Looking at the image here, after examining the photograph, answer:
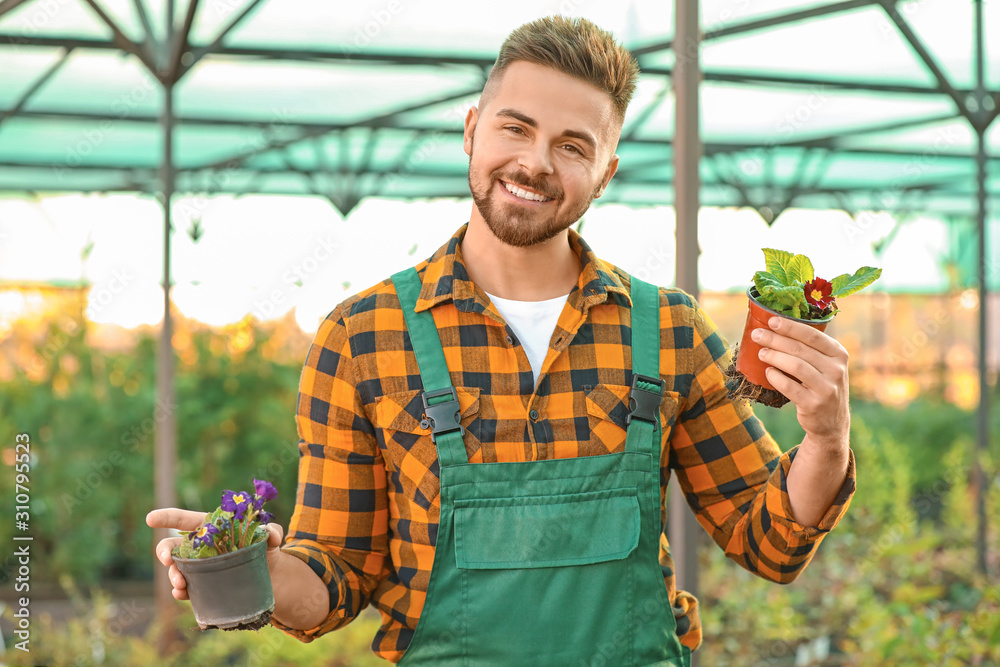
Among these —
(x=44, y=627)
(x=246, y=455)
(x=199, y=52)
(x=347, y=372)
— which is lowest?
(x=44, y=627)

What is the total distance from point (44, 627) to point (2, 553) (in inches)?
38.1

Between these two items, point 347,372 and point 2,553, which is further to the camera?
point 2,553

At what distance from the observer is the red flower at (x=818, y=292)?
1.17 m

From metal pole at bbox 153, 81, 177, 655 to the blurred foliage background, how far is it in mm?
64

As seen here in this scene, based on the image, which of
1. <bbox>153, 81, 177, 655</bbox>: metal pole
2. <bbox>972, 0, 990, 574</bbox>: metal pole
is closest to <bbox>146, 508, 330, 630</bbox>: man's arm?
<bbox>153, 81, 177, 655</bbox>: metal pole

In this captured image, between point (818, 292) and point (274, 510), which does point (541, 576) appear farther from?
point (274, 510)

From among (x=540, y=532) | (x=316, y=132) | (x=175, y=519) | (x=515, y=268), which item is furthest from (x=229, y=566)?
(x=316, y=132)

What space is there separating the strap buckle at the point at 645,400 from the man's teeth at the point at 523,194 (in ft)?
1.09

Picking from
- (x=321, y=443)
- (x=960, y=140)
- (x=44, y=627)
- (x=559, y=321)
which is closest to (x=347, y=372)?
(x=321, y=443)

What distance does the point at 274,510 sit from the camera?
471 cm

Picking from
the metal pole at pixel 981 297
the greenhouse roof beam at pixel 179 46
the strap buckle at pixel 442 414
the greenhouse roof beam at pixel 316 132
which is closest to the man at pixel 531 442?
the strap buckle at pixel 442 414

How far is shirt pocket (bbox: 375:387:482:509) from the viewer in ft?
4.32

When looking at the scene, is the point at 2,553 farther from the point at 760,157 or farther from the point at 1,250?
the point at 760,157

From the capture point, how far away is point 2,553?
430 centimetres
